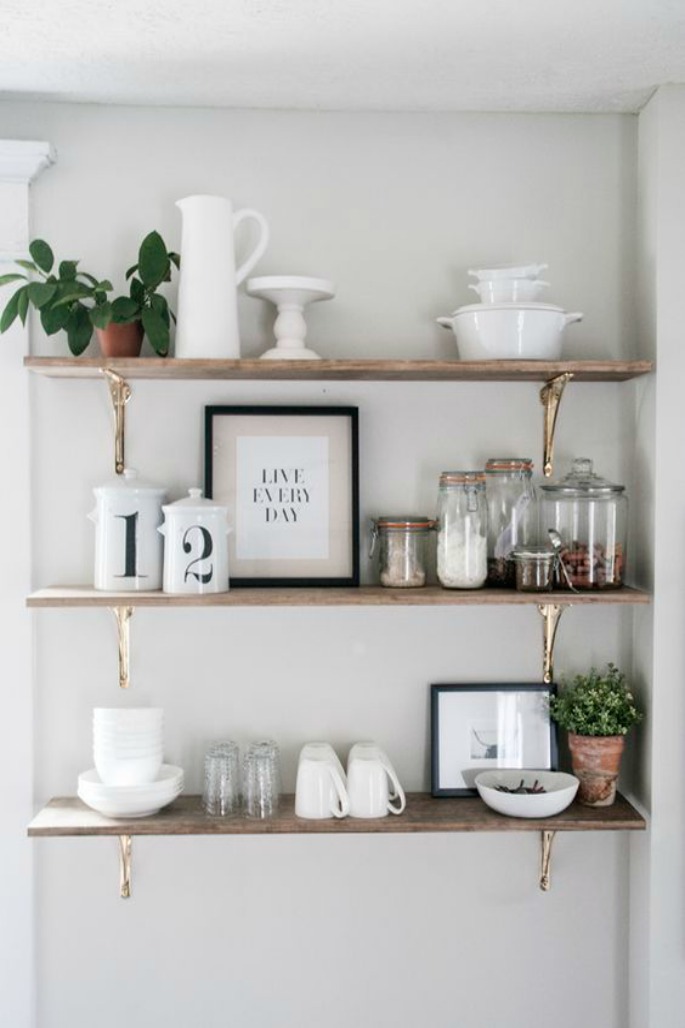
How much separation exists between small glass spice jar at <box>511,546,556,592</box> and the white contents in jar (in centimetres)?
8

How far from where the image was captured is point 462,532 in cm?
198

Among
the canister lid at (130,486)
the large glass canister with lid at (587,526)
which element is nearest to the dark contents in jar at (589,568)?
the large glass canister with lid at (587,526)

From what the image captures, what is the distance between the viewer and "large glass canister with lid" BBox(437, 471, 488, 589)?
197 cm

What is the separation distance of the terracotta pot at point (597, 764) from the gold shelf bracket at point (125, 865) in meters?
0.90

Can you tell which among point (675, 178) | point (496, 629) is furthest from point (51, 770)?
point (675, 178)

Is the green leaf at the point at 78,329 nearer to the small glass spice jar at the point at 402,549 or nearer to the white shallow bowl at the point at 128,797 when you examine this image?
the small glass spice jar at the point at 402,549

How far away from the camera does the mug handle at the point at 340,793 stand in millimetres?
1938

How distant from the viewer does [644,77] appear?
6.30 ft

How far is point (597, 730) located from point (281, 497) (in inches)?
30.1

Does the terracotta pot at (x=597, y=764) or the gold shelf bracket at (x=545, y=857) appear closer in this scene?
the terracotta pot at (x=597, y=764)

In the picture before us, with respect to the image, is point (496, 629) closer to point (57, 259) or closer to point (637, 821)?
point (637, 821)

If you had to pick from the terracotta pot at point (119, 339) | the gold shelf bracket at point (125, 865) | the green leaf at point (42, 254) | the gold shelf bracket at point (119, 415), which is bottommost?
the gold shelf bracket at point (125, 865)

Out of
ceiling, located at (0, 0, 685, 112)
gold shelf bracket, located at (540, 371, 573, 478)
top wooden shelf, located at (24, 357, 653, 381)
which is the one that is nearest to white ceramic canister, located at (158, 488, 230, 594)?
top wooden shelf, located at (24, 357, 653, 381)

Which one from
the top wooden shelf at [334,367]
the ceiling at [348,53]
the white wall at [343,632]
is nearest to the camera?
the ceiling at [348,53]
